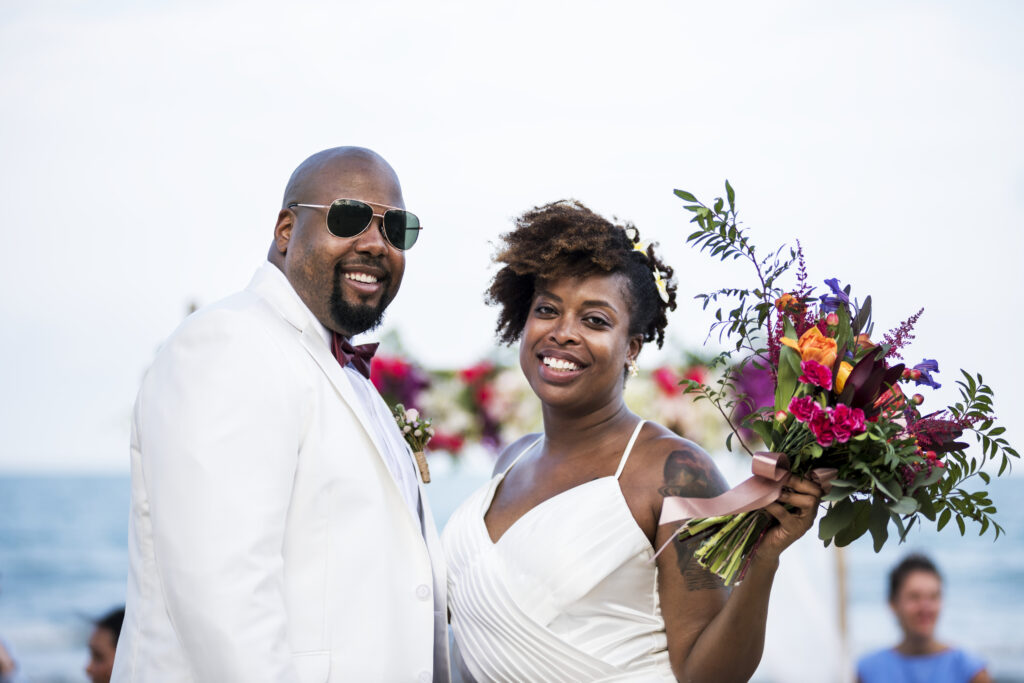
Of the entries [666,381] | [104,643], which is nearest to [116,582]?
[104,643]

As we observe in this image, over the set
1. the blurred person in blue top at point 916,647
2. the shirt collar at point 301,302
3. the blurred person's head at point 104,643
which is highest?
the shirt collar at point 301,302

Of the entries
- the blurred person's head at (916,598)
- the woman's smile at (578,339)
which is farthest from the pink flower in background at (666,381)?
the woman's smile at (578,339)

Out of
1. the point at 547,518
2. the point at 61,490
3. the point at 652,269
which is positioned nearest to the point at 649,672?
the point at 547,518

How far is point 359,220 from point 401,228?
0.58ft

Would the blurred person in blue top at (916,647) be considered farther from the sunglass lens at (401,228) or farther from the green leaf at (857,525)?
the sunglass lens at (401,228)

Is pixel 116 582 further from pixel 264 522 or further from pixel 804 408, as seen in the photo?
pixel 804 408

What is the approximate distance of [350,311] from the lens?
3.60 metres

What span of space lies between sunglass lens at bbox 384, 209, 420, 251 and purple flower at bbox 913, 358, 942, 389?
5.90ft

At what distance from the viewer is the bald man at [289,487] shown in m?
2.89

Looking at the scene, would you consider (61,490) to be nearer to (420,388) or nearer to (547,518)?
(420,388)

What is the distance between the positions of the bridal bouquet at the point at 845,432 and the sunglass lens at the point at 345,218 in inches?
49.2

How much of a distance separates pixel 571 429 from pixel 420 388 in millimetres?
3172

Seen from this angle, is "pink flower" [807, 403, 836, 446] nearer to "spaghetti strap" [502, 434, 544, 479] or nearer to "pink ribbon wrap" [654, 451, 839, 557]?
"pink ribbon wrap" [654, 451, 839, 557]

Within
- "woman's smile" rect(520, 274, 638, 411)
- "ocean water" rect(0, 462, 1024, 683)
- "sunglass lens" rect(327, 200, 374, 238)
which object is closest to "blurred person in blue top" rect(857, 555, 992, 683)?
"woman's smile" rect(520, 274, 638, 411)
